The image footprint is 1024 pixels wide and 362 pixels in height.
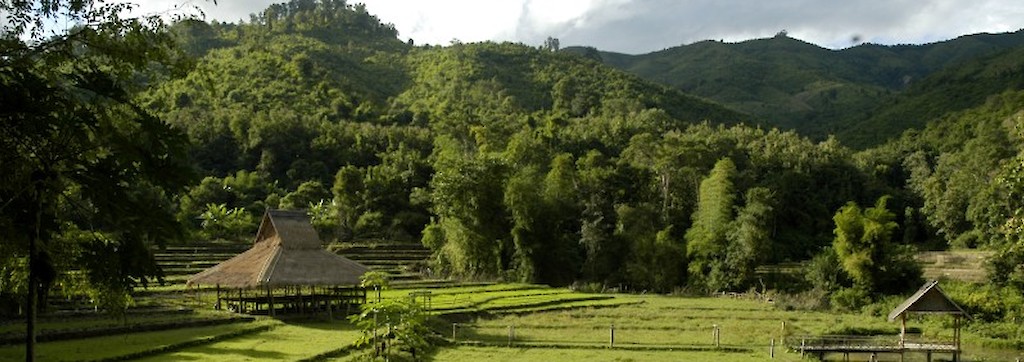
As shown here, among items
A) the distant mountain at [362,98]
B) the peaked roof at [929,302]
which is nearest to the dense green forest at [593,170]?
the distant mountain at [362,98]

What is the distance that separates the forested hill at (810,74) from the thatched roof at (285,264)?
212ft

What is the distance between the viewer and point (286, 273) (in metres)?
26.2

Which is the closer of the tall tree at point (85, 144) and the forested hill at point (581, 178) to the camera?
the tall tree at point (85, 144)

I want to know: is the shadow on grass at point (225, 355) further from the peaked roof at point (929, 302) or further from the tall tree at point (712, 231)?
the tall tree at point (712, 231)

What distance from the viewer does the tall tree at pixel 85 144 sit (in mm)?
7078

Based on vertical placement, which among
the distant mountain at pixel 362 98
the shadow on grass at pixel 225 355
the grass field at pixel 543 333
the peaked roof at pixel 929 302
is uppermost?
the distant mountain at pixel 362 98

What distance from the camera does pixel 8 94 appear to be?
22.1ft

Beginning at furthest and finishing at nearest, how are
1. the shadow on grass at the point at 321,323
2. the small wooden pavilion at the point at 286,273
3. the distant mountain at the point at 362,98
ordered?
the distant mountain at the point at 362,98
the small wooden pavilion at the point at 286,273
the shadow on grass at the point at 321,323

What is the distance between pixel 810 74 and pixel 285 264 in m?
128

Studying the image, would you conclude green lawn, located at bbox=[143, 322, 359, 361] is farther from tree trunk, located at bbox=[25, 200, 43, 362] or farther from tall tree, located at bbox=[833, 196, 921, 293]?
tall tree, located at bbox=[833, 196, 921, 293]

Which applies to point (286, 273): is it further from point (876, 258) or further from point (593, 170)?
point (593, 170)

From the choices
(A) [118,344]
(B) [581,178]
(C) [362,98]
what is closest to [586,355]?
(A) [118,344]

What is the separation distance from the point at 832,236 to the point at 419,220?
1118 inches

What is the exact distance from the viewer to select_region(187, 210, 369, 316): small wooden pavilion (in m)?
26.2
